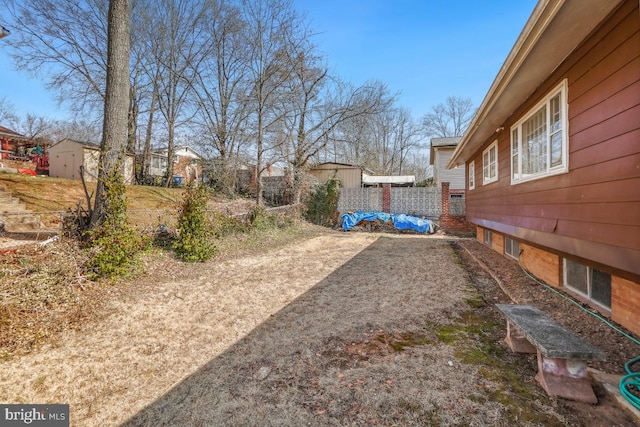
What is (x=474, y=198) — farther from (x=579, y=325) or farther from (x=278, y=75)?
(x=278, y=75)

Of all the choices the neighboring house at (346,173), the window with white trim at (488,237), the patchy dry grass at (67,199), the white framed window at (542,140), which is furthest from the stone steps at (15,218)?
the neighboring house at (346,173)

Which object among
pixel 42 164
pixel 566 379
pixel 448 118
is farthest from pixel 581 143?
pixel 448 118

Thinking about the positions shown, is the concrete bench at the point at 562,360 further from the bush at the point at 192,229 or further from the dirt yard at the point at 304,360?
the bush at the point at 192,229

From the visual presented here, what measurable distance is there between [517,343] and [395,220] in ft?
34.6

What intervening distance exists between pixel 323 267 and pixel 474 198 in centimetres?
564

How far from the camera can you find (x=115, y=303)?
13.7 ft

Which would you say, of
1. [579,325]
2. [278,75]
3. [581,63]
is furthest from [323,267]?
[278,75]

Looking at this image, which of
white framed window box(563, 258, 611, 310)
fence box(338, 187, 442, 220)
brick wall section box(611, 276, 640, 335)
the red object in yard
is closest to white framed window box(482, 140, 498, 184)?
white framed window box(563, 258, 611, 310)

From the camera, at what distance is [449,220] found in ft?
44.4

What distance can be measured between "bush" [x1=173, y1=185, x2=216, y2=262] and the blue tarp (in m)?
8.35

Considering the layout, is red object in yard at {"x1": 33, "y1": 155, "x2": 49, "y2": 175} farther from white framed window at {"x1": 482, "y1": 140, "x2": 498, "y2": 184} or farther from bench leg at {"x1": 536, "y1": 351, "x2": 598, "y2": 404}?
bench leg at {"x1": 536, "y1": 351, "x2": 598, "y2": 404}

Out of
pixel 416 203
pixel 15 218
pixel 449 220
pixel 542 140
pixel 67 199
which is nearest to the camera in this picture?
pixel 542 140

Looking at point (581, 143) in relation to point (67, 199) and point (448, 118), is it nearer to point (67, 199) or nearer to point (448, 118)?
point (67, 199)

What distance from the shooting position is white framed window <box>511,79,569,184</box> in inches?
131
